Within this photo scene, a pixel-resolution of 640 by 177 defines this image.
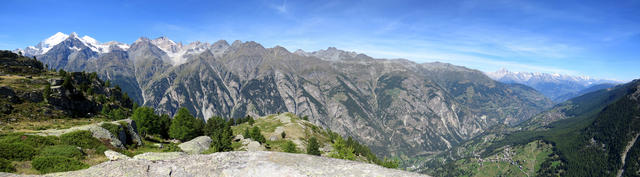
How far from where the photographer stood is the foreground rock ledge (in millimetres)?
10688

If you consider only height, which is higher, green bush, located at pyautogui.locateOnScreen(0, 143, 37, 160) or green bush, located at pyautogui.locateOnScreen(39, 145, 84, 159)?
green bush, located at pyautogui.locateOnScreen(0, 143, 37, 160)

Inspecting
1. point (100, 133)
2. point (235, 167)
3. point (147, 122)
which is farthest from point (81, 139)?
point (147, 122)

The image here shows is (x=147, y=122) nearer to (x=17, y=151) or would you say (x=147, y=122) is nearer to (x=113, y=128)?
(x=113, y=128)

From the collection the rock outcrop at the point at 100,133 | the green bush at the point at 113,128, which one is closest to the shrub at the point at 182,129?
the rock outcrop at the point at 100,133

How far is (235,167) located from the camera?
1116cm

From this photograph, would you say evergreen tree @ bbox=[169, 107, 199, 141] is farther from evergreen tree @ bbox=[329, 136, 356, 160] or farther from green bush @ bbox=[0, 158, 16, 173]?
green bush @ bbox=[0, 158, 16, 173]

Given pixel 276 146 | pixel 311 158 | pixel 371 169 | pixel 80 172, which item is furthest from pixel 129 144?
pixel 276 146

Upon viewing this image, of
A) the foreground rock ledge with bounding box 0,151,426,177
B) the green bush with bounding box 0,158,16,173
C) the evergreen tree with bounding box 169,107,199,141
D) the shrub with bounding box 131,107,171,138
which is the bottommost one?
the evergreen tree with bounding box 169,107,199,141

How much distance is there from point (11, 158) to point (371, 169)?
2502 cm

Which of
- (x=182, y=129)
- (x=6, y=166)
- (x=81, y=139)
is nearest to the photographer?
(x=6, y=166)

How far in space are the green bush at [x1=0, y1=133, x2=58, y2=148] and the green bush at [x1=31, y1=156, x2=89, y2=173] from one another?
6085 mm

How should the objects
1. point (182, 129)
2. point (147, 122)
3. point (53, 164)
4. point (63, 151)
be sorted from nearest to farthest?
1. point (53, 164)
2. point (63, 151)
3. point (147, 122)
4. point (182, 129)

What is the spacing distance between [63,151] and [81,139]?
14.4 feet

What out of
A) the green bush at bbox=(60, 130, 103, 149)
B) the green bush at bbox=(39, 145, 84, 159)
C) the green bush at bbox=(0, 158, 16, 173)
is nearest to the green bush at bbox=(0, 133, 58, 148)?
the green bush at bbox=(60, 130, 103, 149)
